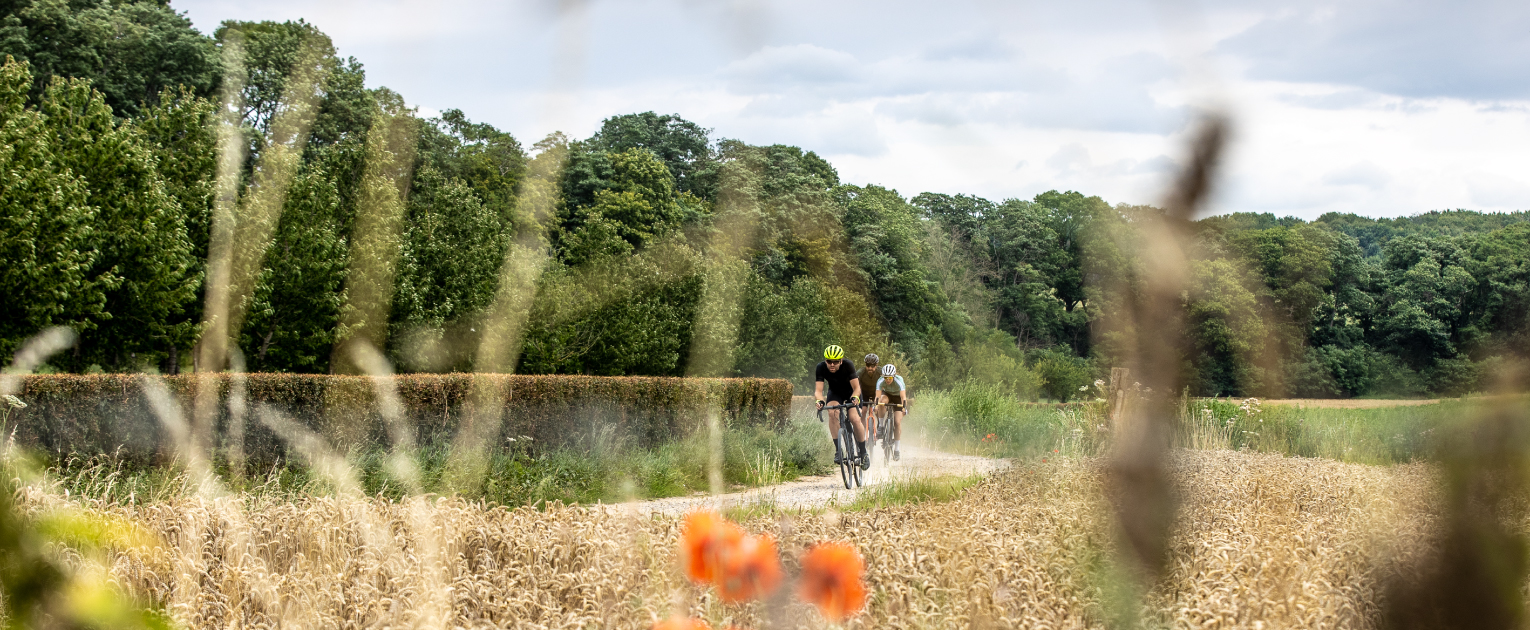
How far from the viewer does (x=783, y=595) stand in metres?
1.25

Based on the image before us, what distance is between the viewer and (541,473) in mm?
10383

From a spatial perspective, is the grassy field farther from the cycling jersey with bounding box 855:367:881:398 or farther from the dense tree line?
the cycling jersey with bounding box 855:367:881:398

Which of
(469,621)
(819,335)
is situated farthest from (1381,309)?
(819,335)

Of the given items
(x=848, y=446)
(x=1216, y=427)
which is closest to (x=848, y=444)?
(x=848, y=446)

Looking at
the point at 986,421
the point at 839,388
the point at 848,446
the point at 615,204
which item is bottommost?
the point at 986,421

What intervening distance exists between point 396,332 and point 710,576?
19117 mm

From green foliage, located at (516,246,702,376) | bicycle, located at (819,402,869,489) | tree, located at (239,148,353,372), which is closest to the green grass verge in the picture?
bicycle, located at (819,402,869,489)

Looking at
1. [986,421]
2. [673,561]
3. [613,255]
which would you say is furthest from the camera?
[613,255]

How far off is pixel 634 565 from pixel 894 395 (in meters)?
10.5

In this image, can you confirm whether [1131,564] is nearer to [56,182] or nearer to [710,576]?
[710,576]

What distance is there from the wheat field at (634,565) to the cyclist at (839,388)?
504cm

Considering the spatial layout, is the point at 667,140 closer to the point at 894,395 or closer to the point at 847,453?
the point at 894,395

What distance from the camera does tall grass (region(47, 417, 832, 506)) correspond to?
768cm

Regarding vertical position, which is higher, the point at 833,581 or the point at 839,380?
the point at 833,581
